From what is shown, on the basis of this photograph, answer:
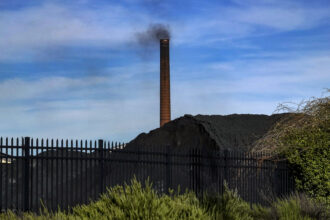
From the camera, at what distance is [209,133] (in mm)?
23609

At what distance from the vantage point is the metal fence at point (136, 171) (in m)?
11.6

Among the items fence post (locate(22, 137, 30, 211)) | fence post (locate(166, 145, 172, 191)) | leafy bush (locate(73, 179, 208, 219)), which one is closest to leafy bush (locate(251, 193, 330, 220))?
fence post (locate(166, 145, 172, 191))

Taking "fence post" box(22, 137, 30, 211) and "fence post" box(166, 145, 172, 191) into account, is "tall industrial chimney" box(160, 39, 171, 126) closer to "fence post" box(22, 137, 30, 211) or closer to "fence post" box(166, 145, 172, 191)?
"fence post" box(166, 145, 172, 191)

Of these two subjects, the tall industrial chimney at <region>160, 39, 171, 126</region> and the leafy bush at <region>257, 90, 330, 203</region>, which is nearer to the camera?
the leafy bush at <region>257, 90, 330, 203</region>

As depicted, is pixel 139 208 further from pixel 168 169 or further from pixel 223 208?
pixel 168 169

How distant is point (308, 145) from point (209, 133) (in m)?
8.16

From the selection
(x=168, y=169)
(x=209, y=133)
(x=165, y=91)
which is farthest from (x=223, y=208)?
(x=165, y=91)

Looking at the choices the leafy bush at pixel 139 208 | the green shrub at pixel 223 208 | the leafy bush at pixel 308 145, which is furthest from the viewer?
the leafy bush at pixel 308 145

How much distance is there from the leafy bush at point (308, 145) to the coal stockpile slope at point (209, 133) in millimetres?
5713

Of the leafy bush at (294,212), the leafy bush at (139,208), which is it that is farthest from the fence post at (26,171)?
the leafy bush at (294,212)

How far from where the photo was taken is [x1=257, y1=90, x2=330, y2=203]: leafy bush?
1561 centimetres

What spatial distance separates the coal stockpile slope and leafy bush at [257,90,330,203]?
5.71 meters

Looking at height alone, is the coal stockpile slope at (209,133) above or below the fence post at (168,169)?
above

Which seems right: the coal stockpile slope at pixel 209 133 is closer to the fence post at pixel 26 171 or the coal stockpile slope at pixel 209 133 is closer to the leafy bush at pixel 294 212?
the leafy bush at pixel 294 212
